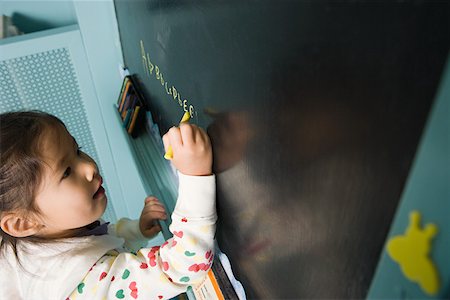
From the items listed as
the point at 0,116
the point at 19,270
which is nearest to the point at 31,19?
the point at 0,116

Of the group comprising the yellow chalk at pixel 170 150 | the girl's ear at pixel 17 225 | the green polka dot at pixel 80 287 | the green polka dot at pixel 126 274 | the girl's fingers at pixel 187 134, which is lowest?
the green polka dot at pixel 80 287

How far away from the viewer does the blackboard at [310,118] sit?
0.76 ft

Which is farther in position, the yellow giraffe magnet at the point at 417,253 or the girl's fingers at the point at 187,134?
the girl's fingers at the point at 187,134

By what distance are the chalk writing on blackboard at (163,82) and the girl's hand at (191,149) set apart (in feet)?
0.13

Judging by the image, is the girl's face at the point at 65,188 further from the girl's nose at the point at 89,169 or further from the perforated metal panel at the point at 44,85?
the perforated metal panel at the point at 44,85

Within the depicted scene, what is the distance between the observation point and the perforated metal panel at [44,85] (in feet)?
4.21

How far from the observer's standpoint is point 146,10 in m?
0.75

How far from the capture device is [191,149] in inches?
22.7

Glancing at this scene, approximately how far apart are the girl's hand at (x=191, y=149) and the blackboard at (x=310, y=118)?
0.05 ft

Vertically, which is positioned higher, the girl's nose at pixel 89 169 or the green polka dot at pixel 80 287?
the girl's nose at pixel 89 169

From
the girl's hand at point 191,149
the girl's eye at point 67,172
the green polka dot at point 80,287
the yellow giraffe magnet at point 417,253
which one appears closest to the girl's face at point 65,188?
the girl's eye at point 67,172

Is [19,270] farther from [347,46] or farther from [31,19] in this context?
[31,19]

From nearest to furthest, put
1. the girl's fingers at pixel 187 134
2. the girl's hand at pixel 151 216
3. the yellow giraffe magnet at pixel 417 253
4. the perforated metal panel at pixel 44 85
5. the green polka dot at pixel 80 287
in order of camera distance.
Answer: the yellow giraffe magnet at pixel 417 253 < the girl's fingers at pixel 187 134 < the green polka dot at pixel 80 287 < the girl's hand at pixel 151 216 < the perforated metal panel at pixel 44 85

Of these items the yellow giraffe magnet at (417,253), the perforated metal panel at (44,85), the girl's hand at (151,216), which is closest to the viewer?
the yellow giraffe magnet at (417,253)
